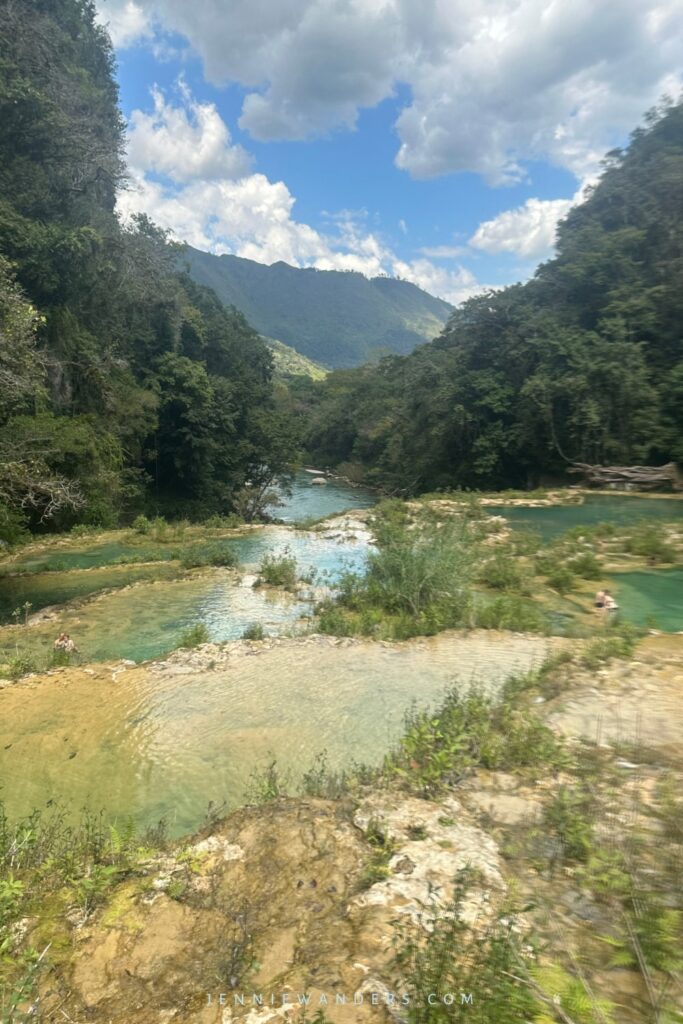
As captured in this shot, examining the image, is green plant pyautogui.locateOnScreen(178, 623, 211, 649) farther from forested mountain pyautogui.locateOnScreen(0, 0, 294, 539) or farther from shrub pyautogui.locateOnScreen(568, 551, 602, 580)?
shrub pyautogui.locateOnScreen(568, 551, 602, 580)

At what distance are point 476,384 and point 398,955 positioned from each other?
1441 inches

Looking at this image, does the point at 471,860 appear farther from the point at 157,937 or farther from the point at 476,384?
the point at 476,384

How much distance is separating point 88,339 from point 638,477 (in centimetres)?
2741

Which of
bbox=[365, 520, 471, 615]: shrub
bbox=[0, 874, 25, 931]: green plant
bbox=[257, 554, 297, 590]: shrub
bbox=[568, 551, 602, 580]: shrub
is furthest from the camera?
bbox=[257, 554, 297, 590]: shrub

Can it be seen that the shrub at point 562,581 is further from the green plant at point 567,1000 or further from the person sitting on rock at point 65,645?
the green plant at point 567,1000

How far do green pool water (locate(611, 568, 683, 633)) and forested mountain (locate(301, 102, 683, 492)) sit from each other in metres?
16.8

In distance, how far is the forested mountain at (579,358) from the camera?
100 feet

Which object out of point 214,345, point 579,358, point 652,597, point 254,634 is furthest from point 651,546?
point 214,345

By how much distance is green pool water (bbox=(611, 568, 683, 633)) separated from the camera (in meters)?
11.2

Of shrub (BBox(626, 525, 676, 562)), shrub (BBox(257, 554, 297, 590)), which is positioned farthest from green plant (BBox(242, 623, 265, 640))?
shrub (BBox(626, 525, 676, 562))

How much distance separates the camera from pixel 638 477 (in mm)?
28125

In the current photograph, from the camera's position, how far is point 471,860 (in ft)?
13.1

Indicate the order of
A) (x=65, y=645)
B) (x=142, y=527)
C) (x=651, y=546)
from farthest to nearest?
(x=142, y=527)
(x=651, y=546)
(x=65, y=645)

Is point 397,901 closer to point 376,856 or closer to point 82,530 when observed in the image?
point 376,856
